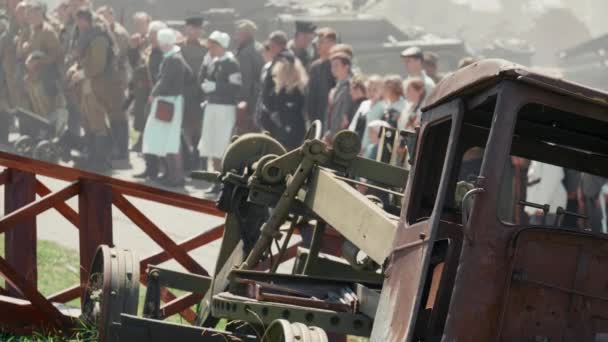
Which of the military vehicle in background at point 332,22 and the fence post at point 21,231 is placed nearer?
the fence post at point 21,231

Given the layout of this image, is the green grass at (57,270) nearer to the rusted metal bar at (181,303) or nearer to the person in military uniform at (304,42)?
the rusted metal bar at (181,303)

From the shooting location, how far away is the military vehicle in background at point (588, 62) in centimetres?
3350

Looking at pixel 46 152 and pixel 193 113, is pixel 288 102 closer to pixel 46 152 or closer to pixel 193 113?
pixel 193 113

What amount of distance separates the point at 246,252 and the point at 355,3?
2616cm

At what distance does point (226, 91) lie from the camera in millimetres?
18844

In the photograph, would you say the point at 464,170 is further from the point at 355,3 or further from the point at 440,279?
the point at 355,3

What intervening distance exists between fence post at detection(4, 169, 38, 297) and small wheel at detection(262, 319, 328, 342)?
3531mm

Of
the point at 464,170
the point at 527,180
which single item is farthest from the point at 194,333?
the point at 527,180

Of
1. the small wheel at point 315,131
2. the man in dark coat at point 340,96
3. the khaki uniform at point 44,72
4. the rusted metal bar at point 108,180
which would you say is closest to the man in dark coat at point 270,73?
the man in dark coat at point 340,96

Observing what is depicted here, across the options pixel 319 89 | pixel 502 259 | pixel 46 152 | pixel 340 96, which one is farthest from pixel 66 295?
pixel 46 152

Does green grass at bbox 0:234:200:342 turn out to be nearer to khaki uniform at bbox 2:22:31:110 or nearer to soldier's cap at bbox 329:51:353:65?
soldier's cap at bbox 329:51:353:65

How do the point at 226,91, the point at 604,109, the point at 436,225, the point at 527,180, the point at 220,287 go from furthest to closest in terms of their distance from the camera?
the point at 226,91 → the point at 527,180 → the point at 220,287 → the point at 436,225 → the point at 604,109

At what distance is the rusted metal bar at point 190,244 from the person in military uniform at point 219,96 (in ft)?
27.6

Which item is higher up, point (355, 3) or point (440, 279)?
point (355, 3)
